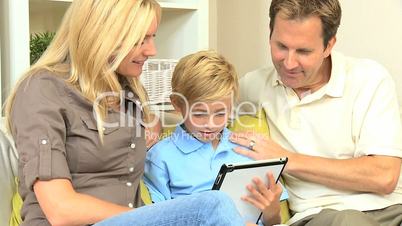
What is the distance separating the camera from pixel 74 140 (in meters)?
1.22

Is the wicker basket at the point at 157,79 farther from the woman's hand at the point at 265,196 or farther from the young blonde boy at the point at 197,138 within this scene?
the woman's hand at the point at 265,196

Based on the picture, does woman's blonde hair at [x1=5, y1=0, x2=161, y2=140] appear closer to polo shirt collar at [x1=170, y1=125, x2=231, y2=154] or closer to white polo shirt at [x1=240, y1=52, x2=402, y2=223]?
polo shirt collar at [x1=170, y1=125, x2=231, y2=154]

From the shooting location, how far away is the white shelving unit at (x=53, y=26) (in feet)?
5.00

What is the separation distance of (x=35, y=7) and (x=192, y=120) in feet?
2.18

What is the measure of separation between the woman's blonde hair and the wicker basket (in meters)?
0.54

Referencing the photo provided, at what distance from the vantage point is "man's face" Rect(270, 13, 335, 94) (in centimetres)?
148

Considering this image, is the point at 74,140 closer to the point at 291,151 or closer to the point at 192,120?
the point at 192,120

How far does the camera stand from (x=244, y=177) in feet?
4.28

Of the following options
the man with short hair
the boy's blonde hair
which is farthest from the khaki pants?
the boy's blonde hair

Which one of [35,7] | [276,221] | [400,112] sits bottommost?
[276,221]

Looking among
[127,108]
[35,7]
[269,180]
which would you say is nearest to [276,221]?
[269,180]

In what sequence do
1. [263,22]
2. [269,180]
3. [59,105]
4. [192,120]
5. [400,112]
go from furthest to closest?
[263,22] < [400,112] < [192,120] < [269,180] < [59,105]

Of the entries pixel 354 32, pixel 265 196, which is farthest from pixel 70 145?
pixel 354 32

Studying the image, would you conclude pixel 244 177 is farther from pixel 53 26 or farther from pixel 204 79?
pixel 53 26
